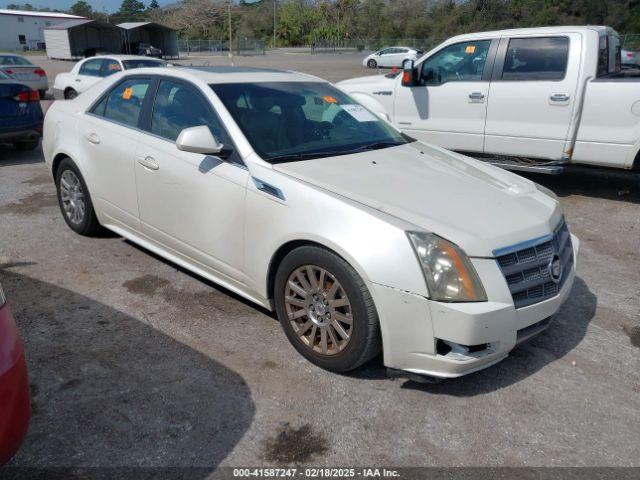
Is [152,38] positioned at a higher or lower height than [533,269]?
higher

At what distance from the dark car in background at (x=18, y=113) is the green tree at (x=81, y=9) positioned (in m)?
114

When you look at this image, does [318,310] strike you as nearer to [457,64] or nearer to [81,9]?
[457,64]

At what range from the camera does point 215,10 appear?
100 m

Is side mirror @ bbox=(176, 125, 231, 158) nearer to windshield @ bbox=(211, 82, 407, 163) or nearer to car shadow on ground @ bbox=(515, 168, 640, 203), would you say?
windshield @ bbox=(211, 82, 407, 163)

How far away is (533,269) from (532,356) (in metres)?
0.77

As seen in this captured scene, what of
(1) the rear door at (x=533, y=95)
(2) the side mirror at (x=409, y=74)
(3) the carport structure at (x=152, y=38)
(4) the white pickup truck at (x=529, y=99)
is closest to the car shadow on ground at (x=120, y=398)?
(4) the white pickup truck at (x=529, y=99)

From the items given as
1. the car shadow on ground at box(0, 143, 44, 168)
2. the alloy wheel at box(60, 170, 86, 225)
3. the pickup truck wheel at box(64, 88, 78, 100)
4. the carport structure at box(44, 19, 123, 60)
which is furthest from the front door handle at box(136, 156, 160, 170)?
the carport structure at box(44, 19, 123, 60)

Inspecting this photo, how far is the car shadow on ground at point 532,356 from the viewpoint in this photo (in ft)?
10.6

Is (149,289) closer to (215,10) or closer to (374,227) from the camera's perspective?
(374,227)

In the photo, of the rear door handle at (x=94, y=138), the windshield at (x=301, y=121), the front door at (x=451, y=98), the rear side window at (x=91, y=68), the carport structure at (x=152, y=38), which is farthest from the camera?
the carport structure at (x=152, y=38)

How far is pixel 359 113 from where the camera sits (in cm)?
451

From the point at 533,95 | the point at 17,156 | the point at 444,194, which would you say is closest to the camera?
the point at 444,194

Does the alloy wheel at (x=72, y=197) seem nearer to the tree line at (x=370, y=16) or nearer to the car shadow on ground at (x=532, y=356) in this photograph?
the car shadow on ground at (x=532, y=356)

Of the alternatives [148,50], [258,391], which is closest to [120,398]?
[258,391]
